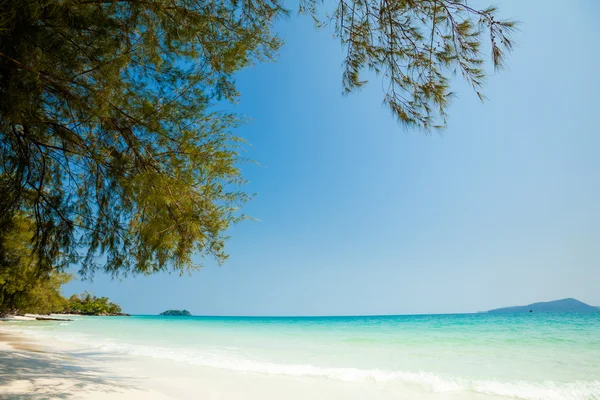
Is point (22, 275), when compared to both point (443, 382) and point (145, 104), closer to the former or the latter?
point (145, 104)

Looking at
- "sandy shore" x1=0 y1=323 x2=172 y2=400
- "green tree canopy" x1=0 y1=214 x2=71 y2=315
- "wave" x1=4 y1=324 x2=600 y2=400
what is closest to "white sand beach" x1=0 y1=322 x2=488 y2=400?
"sandy shore" x1=0 y1=323 x2=172 y2=400

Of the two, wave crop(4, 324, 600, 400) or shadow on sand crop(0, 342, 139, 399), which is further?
wave crop(4, 324, 600, 400)

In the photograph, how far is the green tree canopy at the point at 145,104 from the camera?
218cm

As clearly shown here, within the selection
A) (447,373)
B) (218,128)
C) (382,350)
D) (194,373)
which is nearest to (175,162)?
(218,128)

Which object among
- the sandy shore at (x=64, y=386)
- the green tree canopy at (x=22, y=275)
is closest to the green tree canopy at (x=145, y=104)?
the green tree canopy at (x=22, y=275)

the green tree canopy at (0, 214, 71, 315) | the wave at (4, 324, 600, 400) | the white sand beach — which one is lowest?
the wave at (4, 324, 600, 400)

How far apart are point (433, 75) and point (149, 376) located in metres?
5.85

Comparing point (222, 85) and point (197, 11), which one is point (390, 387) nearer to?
point (222, 85)

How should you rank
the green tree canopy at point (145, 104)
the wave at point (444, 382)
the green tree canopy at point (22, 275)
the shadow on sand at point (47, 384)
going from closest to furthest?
the green tree canopy at point (145, 104), the shadow on sand at point (47, 384), the green tree canopy at point (22, 275), the wave at point (444, 382)

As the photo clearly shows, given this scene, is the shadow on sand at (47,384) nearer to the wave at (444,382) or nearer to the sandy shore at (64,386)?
the sandy shore at (64,386)

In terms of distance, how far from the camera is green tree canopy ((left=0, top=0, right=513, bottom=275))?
2.18 metres

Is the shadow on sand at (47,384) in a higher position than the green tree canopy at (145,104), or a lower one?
lower

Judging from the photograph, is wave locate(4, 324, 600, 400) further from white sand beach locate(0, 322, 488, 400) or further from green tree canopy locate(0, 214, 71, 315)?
green tree canopy locate(0, 214, 71, 315)

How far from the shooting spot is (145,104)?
250 centimetres
